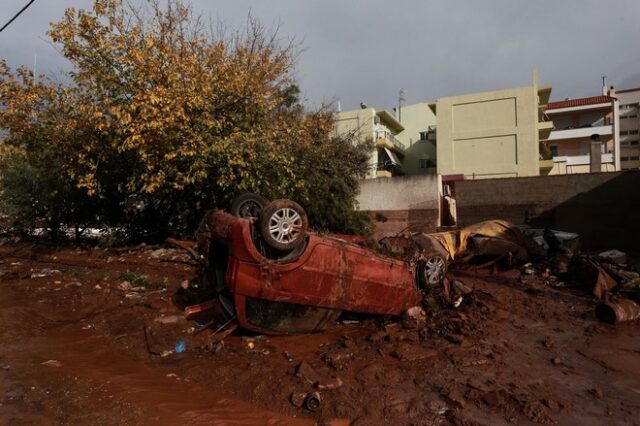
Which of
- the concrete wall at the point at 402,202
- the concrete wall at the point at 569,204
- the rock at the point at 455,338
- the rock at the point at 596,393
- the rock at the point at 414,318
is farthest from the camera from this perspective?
the concrete wall at the point at 402,202

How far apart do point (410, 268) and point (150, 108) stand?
560 cm

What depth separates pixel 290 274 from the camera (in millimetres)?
4645

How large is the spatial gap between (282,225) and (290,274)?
20.7 inches

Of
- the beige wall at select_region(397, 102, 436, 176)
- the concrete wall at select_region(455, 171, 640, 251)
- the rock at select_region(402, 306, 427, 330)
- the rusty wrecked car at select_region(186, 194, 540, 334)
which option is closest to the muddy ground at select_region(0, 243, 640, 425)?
the rock at select_region(402, 306, 427, 330)

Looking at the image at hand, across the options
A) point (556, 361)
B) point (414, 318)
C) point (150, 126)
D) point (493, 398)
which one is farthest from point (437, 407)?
point (150, 126)

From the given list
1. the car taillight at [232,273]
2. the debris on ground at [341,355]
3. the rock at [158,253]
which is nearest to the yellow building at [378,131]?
the rock at [158,253]

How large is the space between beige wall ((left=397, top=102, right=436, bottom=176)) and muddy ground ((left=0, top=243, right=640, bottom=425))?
3899 cm

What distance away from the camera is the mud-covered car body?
180 inches

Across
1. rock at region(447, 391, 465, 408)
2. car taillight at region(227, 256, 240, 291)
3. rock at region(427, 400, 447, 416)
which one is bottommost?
rock at region(427, 400, 447, 416)

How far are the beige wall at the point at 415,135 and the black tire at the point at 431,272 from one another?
3953cm

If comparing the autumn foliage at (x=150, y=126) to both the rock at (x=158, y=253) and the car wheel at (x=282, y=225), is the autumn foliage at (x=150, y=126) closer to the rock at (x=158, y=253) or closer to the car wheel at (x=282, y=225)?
the rock at (x=158, y=253)

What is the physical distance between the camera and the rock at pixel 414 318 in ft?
18.0

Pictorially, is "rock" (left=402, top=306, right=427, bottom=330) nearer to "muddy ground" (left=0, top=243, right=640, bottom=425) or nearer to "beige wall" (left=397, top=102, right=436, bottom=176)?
"muddy ground" (left=0, top=243, right=640, bottom=425)

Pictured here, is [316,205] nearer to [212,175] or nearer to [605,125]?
[212,175]
